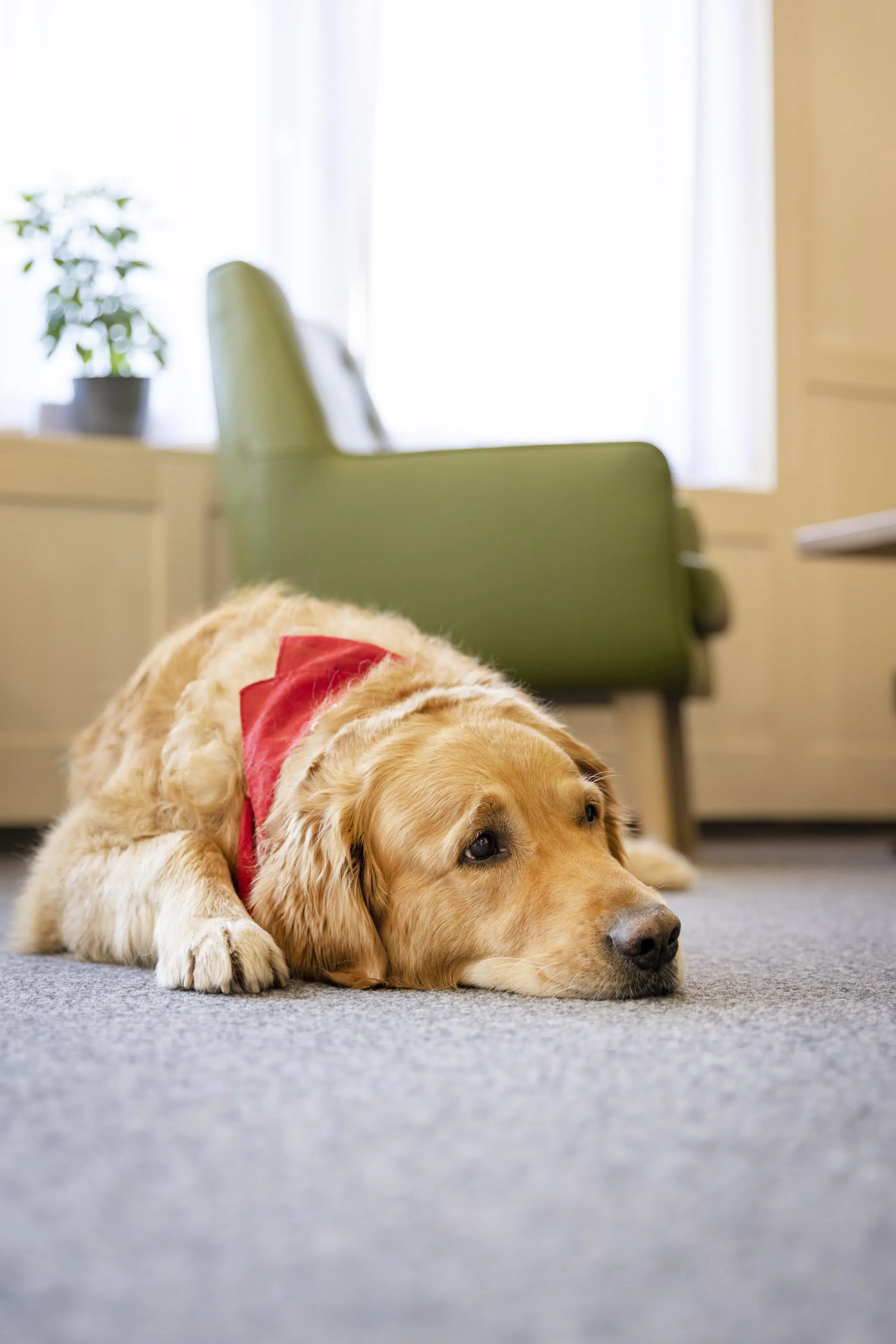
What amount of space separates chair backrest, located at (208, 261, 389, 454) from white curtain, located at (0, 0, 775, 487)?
2.75ft

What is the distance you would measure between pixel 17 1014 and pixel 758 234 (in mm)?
4207

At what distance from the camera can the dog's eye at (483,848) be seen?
1450 mm

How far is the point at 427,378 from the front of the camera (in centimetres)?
421

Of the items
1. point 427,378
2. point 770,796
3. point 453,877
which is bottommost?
point 770,796

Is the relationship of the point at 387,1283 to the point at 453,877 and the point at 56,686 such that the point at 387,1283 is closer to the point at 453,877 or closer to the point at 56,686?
the point at 453,877

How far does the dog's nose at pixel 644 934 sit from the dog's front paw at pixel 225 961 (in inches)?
15.2

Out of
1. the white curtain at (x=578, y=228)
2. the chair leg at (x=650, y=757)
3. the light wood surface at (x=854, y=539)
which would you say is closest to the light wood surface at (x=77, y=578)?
the white curtain at (x=578, y=228)

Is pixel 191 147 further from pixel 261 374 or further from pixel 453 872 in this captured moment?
pixel 453 872

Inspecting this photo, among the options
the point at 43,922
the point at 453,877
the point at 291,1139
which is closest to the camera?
the point at 291,1139

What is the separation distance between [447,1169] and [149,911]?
2.87 ft

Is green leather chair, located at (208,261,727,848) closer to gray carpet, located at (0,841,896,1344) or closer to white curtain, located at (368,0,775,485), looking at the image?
white curtain, located at (368,0,775,485)

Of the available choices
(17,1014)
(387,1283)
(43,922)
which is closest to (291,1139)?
(387,1283)

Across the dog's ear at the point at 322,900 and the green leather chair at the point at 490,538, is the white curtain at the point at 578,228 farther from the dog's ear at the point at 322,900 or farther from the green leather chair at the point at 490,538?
the dog's ear at the point at 322,900

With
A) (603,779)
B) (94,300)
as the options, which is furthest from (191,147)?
(603,779)
